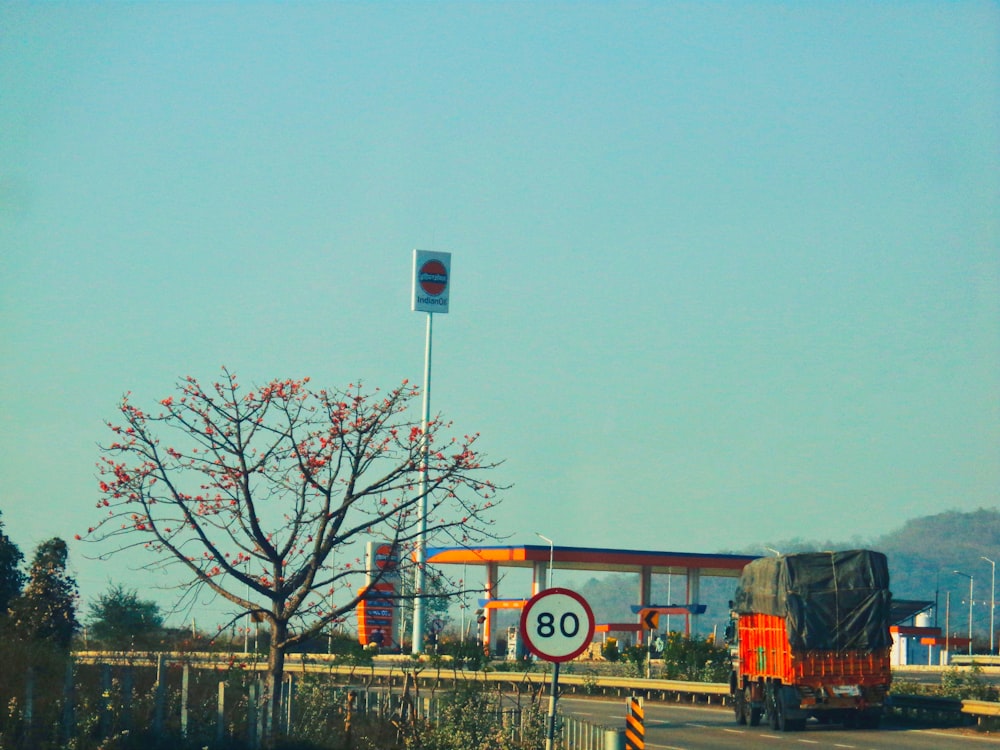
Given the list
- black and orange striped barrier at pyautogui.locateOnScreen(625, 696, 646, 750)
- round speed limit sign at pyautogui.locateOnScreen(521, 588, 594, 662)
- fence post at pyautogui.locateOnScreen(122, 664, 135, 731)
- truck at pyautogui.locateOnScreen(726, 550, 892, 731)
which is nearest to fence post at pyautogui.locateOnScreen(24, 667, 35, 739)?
fence post at pyautogui.locateOnScreen(122, 664, 135, 731)

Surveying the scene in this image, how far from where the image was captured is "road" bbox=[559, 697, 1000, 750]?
79.4 feet

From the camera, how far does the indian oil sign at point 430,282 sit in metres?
73.2

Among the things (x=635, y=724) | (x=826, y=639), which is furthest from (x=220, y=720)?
(x=826, y=639)

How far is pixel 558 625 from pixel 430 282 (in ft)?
199

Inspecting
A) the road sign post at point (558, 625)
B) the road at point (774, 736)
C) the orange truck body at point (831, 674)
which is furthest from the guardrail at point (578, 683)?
the road sign post at point (558, 625)

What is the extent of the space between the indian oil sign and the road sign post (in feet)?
196

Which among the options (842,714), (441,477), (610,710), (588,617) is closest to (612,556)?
(610,710)

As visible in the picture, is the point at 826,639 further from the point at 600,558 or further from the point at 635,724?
the point at 600,558

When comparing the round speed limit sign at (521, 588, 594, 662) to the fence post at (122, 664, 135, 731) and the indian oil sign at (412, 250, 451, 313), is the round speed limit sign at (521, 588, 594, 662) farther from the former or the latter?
the indian oil sign at (412, 250, 451, 313)

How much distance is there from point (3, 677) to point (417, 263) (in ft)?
192

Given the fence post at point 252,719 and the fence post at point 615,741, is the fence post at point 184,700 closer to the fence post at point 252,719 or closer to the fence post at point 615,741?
the fence post at point 252,719

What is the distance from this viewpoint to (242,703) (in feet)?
57.8

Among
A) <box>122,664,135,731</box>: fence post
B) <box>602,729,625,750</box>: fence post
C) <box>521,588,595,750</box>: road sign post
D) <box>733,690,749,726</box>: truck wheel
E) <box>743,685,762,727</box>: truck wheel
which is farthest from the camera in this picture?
<box>733,690,749,726</box>: truck wheel

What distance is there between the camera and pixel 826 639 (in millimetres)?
27172
